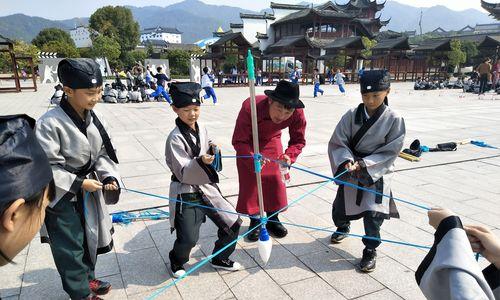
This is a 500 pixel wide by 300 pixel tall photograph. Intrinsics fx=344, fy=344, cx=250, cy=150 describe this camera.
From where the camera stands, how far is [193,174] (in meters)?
2.82

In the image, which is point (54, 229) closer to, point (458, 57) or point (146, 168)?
point (146, 168)

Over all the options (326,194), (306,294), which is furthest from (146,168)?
(306,294)

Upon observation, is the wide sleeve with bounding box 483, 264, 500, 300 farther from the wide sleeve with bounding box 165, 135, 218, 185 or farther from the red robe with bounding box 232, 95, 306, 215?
Answer: the red robe with bounding box 232, 95, 306, 215

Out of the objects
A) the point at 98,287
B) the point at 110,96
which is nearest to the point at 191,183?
the point at 98,287

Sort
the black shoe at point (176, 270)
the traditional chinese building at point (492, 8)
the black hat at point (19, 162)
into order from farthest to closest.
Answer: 1. the traditional chinese building at point (492, 8)
2. the black shoe at point (176, 270)
3. the black hat at point (19, 162)

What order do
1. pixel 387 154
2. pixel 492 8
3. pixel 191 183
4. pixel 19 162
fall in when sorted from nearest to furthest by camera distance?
pixel 19 162, pixel 191 183, pixel 387 154, pixel 492 8

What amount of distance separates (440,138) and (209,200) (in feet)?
25.4

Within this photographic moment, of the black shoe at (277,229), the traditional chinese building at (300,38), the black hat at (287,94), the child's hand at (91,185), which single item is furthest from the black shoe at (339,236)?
the traditional chinese building at (300,38)

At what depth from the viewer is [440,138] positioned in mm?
8719

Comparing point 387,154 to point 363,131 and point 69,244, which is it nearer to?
point 363,131

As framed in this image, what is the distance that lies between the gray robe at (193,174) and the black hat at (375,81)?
149cm

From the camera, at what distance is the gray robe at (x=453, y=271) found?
1149 mm

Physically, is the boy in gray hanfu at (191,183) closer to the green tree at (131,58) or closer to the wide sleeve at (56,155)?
the wide sleeve at (56,155)

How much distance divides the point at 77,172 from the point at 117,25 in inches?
2386
